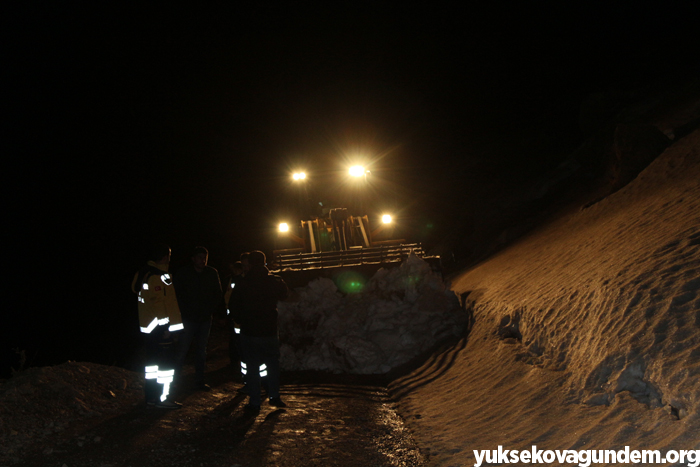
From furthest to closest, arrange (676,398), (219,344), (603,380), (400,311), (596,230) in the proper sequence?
1. (219,344)
2. (400,311)
3. (596,230)
4. (603,380)
5. (676,398)

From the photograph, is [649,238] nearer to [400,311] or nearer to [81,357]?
[400,311]

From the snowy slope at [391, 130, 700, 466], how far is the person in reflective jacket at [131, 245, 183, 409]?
3172 mm

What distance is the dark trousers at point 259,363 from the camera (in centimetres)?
636

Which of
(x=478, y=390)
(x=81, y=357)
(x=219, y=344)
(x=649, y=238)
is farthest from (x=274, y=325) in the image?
(x=81, y=357)

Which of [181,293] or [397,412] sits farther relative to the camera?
[181,293]

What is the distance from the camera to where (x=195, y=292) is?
725 cm

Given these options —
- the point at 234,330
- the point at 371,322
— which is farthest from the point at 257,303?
the point at 371,322

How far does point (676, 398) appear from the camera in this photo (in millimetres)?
3988

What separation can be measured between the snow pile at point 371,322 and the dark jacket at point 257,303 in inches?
130

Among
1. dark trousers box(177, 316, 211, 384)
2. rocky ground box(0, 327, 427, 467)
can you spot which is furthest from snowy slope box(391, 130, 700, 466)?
dark trousers box(177, 316, 211, 384)

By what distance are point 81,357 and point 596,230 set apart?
39.8 meters

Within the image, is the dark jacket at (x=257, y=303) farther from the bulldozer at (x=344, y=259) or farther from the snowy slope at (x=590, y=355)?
the bulldozer at (x=344, y=259)

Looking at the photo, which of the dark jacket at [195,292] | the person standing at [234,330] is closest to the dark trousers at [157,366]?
the dark jacket at [195,292]

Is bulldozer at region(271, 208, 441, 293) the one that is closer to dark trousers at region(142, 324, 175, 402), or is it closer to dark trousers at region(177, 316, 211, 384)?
dark trousers at region(177, 316, 211, 384)
